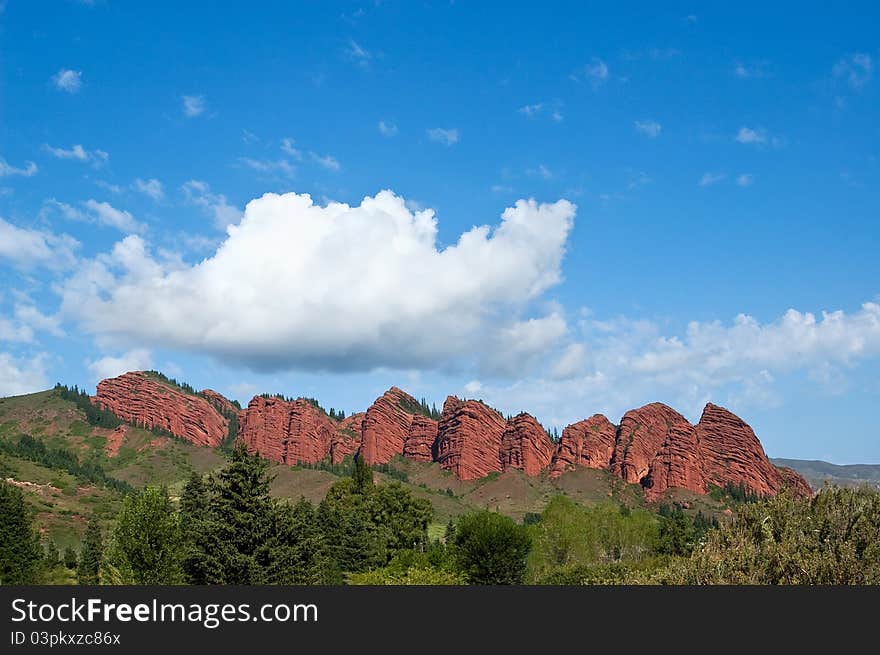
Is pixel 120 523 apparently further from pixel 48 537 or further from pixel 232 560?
pixel 48 537

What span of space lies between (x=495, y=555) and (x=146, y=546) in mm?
39561

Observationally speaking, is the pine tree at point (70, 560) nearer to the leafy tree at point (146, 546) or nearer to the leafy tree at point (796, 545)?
the leafy tree at point (146, 546)

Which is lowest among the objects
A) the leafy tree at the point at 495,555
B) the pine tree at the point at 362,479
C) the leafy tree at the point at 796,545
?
the leafy tree at the point at 495,555

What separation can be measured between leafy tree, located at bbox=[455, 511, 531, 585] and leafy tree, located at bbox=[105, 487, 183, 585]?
34.1 meters

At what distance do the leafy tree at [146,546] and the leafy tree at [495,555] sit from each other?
112ft

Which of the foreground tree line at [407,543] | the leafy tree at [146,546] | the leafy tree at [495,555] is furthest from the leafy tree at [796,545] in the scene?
the leafy tree at [495,555]

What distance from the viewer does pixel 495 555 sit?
8375 cm

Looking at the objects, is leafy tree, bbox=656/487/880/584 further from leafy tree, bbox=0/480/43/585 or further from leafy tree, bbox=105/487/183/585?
leafy tree, bbox=0/480/43/585

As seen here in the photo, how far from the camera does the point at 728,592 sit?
73.9 feet

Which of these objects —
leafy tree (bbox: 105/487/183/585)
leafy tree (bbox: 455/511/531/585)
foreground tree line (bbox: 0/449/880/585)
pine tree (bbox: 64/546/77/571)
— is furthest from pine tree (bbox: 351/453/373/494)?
leafy tree (bbox: 105/487/183/585)

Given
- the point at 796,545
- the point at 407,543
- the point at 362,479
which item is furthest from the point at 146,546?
the point at 362,479

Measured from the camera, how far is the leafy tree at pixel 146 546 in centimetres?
5884

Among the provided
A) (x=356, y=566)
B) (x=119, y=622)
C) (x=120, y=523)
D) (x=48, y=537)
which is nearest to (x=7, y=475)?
(x=48, y=537)

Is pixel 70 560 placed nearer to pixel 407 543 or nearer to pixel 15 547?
pixel 15 547
